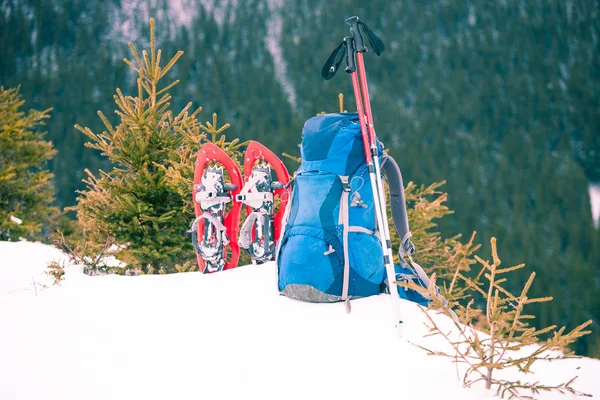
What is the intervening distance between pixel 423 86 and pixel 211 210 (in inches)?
3143

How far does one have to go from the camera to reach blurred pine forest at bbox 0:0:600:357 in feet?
173

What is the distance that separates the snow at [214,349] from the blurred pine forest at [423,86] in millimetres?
40434

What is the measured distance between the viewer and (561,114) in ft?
256

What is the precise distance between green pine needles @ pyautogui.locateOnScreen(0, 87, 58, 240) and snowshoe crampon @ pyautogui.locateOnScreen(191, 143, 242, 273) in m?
6.62

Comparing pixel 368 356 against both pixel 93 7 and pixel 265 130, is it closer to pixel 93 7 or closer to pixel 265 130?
pixel 265 130

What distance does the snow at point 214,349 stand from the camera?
6.01 ft

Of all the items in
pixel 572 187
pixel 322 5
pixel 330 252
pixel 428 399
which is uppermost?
pixel 322 5

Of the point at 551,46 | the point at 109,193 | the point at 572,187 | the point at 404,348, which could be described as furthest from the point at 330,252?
the point at 551,46

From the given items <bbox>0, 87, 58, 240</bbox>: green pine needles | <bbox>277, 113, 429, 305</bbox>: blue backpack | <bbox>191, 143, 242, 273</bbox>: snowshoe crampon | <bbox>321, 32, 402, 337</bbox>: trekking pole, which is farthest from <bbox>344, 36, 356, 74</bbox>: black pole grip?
<bbox>0, 87, 58, 240</bbox>: green pine needles

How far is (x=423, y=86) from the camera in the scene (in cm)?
7869

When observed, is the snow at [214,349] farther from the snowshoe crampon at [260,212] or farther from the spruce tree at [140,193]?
the spruce tree at [140,193]

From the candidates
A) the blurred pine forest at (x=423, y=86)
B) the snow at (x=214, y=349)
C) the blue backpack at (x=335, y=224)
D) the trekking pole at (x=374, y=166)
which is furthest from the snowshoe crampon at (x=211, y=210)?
the blurred pine forest at (x=423, y=86)

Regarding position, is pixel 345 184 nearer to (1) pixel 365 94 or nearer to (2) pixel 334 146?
(2) pixel 334 146

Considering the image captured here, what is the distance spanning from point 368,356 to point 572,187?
6392 cm
